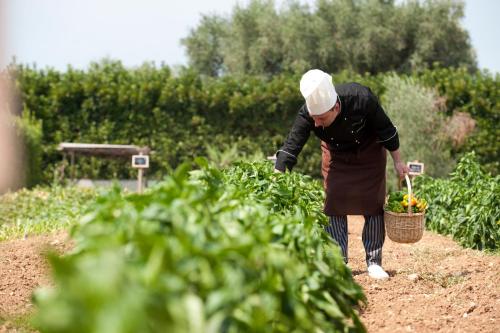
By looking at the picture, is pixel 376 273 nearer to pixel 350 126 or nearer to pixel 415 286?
pixel 415 286

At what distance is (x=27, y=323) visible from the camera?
2.83 m

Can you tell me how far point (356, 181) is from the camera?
13.6 feet

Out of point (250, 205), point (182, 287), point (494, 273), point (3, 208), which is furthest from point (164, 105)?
point (182, 287)

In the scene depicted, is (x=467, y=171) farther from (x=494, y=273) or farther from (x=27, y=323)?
(x=27, y=323)

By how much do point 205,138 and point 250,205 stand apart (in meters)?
10.3

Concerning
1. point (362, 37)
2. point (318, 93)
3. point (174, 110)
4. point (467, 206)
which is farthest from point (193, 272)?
point (362, 37)

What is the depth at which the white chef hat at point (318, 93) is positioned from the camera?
357cm

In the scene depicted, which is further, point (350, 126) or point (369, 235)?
point (369, 235)

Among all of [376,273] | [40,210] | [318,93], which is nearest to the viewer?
[318,93]

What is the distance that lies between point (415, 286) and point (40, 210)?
5626 mm

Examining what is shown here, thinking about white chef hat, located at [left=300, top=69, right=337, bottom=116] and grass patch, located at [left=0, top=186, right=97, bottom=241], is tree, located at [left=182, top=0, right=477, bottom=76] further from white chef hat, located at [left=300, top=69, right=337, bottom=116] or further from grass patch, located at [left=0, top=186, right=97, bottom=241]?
white chef hat, located at [left=300, top=69, right=337, bottom=116]

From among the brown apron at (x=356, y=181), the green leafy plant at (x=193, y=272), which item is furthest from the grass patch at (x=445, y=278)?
the green leafy plant at (x=193, y=272)

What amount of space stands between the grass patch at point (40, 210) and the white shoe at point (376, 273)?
344cm

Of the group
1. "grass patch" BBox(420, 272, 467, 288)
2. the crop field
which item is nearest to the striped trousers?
"grass patch" BBox(420, 272, 467, 288)
